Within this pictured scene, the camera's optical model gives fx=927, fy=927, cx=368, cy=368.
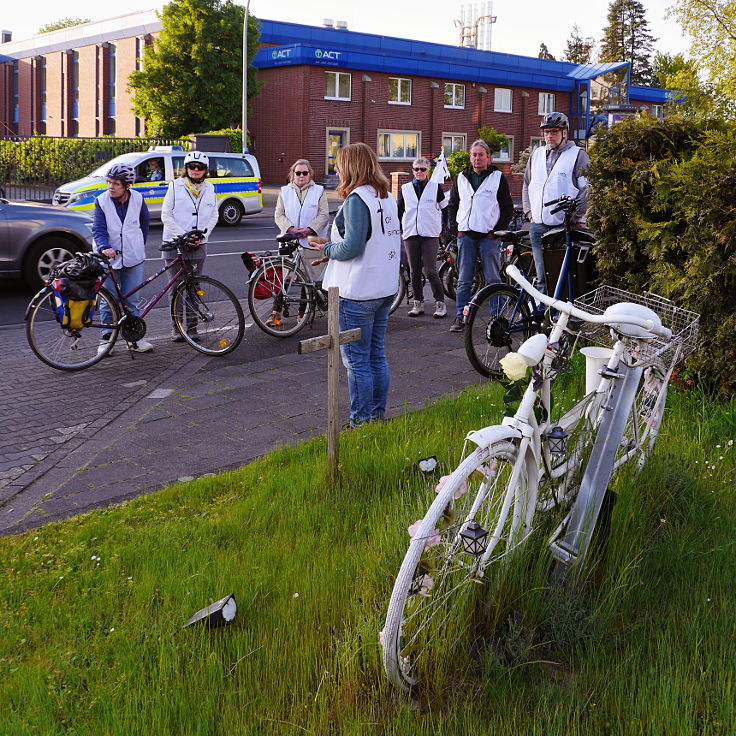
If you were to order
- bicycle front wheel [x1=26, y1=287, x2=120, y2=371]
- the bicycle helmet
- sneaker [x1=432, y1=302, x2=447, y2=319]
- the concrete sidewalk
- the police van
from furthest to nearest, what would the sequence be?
the police van → sneaker [x1=432, y1=302, x2=447, y2=319] → the bicycle helmet → bicycle front wheel [x1=26, y1=287, x2=120, y2=371] → the concrete sidewalk

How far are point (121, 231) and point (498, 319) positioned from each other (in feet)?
12.2

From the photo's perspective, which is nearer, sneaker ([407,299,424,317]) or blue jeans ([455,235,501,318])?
blue jeans ([455,235,501,318])

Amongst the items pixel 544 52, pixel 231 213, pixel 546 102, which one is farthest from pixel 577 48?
pixel 231 213

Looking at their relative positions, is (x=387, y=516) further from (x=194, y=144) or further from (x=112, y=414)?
(x=194, y=144)

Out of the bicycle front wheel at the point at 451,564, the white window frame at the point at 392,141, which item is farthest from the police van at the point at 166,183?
the white window frame at the point at 392,141

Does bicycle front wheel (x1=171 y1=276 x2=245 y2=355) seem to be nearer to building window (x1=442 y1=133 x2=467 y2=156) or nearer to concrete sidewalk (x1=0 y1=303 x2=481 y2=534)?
concrete sidewalk (x1=0 y1=303 x2=481 y2=534)

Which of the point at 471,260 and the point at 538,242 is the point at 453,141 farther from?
the point at 538,242

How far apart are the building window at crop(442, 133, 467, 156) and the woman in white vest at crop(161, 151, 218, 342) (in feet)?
144

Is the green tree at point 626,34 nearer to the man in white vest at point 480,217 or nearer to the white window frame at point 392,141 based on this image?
the white window frame at point 392,141

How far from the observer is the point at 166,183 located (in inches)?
929

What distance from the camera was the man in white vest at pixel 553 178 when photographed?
817 centimetres

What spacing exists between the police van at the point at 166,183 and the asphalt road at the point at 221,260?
58cm

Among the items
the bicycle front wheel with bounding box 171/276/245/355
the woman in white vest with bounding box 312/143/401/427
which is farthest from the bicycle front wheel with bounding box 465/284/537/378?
the bicycle front wheel with bounding box 171/276/245/355

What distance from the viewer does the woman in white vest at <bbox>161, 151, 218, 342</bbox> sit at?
905cm
